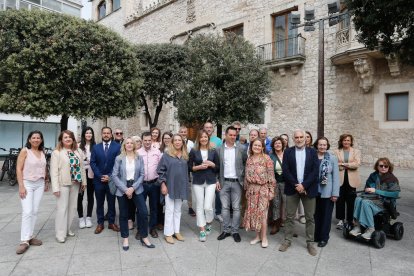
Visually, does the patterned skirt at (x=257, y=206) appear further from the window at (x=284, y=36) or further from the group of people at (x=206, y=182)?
the window at (x=284, y=36)

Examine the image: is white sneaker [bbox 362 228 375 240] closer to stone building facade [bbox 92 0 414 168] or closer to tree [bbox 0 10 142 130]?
stone building facade [bbox 92 0 414 168]

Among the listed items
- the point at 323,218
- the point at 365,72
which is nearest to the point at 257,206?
the point at 323,218

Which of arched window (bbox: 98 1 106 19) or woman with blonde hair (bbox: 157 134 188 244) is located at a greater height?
arched window (bbox: 98 1 106 19)

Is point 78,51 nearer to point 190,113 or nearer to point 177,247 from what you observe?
point 190,113

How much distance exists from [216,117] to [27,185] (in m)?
6.70

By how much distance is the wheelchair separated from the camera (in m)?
4.58

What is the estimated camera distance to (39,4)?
2305 cm

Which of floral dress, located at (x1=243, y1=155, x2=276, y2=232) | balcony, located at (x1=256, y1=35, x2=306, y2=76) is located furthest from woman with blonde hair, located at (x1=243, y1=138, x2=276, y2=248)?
balcony, located at (x1=256, y1=35, x2=306, y2=76)

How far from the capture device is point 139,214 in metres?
4.74

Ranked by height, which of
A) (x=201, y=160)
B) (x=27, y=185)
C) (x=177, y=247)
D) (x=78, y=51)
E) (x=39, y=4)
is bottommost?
(x=177, y=247)

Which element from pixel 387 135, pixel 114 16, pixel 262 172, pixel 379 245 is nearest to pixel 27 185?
pixel 262 172

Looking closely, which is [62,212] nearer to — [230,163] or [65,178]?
[65,178]

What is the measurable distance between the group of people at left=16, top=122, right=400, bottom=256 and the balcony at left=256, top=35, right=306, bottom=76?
10566 mm

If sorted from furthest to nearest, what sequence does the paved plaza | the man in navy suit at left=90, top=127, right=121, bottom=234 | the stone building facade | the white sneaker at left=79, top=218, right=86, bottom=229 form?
the stone building facade
the white sneaker at left=79, top=218, right=86, bottom=229
the man in navy suit at left=90, top=127, right=121, bottom=234
the paved plaza
